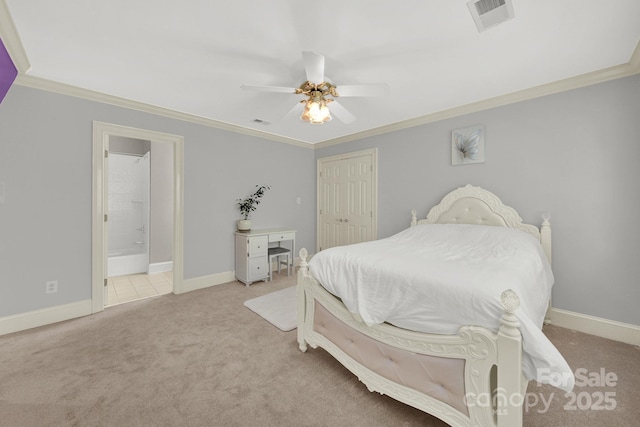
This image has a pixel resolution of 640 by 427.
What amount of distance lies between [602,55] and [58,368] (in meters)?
5.01

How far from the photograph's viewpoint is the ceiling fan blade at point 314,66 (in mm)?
1733

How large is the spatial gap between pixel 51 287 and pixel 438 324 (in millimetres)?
3657

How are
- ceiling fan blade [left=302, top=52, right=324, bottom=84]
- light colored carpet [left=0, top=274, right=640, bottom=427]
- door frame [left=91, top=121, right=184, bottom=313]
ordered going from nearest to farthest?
1. light colored carpet [left=0, top=274, right=640, bottom=427]
2. ceiling fan blade [left=302, top=52, right=324, bottom=84]
3. door frame [left=91, top=121, right=184, bottom=313]

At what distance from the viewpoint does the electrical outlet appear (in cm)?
260

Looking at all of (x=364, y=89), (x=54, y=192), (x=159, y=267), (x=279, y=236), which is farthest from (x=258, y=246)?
(x=364, y=89)

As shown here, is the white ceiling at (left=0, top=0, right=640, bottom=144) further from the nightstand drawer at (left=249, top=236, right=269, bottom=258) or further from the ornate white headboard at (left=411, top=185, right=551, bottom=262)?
the nightstand drawer at (left=249, top=236, right=269, bottom=258)

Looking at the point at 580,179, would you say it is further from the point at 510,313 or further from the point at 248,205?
the point at 248,205

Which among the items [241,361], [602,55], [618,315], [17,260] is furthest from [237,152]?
[618,315]

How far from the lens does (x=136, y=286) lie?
12.6ft

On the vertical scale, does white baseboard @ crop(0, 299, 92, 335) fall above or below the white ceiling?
below

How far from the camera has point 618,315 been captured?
2.34 metres

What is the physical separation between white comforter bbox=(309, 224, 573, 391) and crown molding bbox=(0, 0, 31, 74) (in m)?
2.64

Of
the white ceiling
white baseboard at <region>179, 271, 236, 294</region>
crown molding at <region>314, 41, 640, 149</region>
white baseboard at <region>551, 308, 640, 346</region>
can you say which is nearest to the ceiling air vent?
the white ceiling

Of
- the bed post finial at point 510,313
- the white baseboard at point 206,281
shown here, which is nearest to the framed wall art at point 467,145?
the bed post finial at point 510,313
